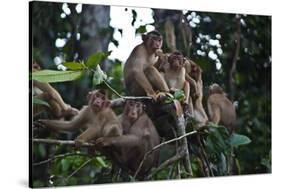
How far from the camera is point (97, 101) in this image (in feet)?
10.1

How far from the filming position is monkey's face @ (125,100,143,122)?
314cm

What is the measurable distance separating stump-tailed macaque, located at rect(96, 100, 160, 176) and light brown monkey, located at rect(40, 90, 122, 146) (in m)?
0.05

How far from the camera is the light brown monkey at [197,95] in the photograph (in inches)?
130

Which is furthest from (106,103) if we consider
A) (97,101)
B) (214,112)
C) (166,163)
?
(214,112)

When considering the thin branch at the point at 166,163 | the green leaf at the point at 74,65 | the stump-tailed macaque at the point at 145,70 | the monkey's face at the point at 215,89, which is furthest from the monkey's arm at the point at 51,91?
the monkey's face at the point at 215,89

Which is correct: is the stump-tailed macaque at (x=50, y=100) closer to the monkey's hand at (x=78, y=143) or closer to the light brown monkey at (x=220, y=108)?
the monkey's hand at (x=78, y=143)

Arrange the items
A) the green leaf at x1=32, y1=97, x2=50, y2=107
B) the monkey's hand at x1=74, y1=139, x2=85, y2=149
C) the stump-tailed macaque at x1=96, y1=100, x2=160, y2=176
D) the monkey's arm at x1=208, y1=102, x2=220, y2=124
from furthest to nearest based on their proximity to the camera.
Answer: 1. the monkey's arm at x1=208, y1=102, x2=220, y2=124
2. the stump-tailed macaque at x1=96, y1=100, x2=160, y2=176
3. the monkey's hand at x1=74, y1=139, x2=85, y2=149
4. the green leaf at x1=32, y1=97, x2=50, y2=107

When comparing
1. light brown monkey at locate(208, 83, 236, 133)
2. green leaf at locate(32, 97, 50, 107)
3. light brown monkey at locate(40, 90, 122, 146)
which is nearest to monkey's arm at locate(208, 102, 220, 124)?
light brown monkey at locate(208, 83, 236, 133)

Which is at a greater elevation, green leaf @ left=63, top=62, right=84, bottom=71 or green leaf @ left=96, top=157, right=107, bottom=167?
green leaf @ left=63, top=62, right=84, bottom=71

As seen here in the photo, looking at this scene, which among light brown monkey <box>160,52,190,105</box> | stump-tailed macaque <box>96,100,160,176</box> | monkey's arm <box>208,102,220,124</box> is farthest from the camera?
monkey's arm <box>208,102,220,124</box>

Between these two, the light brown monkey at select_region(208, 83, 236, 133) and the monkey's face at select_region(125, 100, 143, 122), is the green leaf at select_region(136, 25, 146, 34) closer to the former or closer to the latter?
the monkey's face at select_region(125, 100, 143, 122)

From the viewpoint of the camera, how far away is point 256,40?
348 cm

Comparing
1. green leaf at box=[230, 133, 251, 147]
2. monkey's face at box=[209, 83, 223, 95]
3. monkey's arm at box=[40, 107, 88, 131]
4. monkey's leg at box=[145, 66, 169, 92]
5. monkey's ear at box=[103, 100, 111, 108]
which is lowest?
green leaf at box=[230, 133, 251, 147]

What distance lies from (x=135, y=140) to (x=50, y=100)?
0.51 metres
